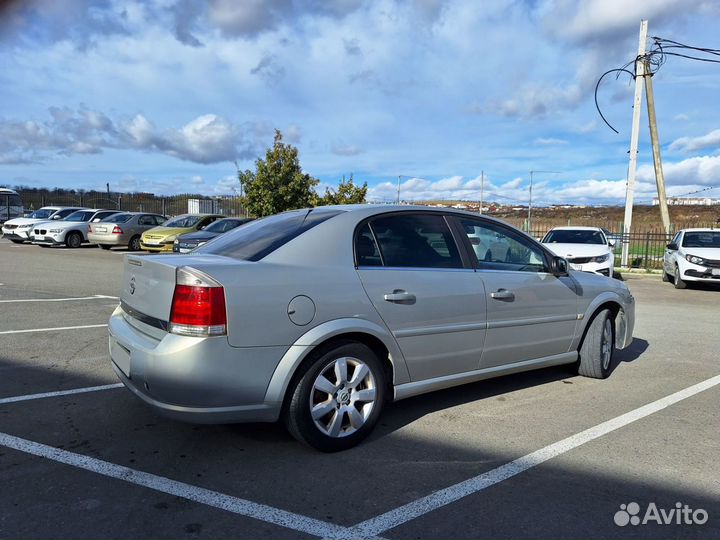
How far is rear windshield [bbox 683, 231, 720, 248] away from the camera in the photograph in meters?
14.2

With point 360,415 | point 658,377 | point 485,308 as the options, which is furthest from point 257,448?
point 658,377

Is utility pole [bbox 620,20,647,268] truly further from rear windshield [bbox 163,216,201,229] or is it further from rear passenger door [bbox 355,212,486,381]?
rear passenger door [bbox 355,212,486,381]

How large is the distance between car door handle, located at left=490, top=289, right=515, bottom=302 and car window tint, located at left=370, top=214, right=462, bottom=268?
14.6 inches

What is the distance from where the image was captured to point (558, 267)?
5.03 metres

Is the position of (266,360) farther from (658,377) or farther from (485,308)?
(658,377)

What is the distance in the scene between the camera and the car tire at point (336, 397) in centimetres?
353

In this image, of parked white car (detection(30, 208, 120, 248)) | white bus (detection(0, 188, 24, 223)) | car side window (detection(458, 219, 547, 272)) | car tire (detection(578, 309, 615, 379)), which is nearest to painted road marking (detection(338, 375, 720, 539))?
car tire (detection(578, 309, 615, 379))

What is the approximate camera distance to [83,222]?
22578 millimetres

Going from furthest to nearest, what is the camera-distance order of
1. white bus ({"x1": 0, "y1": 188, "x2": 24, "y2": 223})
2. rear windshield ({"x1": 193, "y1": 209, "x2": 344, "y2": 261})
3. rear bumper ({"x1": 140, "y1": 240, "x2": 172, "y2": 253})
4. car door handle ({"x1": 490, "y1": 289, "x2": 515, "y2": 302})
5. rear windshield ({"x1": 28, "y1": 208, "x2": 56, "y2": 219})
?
white bus ({"x1": 0, "y1": 188, "x2": 24, "y2": 223}) < rear windshield ({"x1": 28, "y1": 208, "x2": 56, "y2": 219}) < rear bumper ({"x1": 140, "y1": 240, "x2": 172, "y2": 253}) < car door handle ({"x1": 490, "y1": 289, "x2": 515, "y2": 302}) < rear windshield ({"x1": 193, "y1": 209, "x2": 344, "y2": 261})

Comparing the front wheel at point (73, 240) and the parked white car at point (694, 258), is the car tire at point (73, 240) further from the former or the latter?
the parked white car at point (694, 258)

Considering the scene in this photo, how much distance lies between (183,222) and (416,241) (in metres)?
17.3

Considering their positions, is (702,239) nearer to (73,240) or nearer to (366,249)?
(366,249)

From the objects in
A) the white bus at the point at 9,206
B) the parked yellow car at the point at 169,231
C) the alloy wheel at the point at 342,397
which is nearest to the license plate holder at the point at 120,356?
the alloy wheel at the point at 342,397

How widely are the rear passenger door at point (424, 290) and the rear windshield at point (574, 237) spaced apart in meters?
11.1
